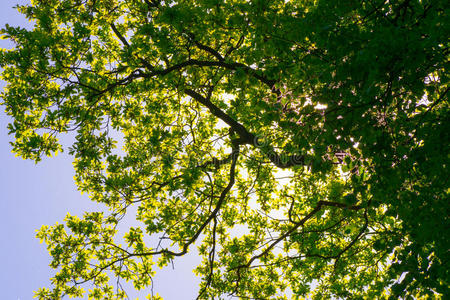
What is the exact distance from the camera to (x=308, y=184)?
30.5 feet

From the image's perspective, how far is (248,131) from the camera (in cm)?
903

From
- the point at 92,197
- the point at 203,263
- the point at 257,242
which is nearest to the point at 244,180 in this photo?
the point at 257,242

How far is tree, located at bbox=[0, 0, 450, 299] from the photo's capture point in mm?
3326

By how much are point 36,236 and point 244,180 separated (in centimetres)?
603

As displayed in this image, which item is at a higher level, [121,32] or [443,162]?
[121,32]

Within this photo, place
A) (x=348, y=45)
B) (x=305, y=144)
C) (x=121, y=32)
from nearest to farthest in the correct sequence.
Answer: (x=348, y=45) < (x=305, y=144) < (x=121, y=32)

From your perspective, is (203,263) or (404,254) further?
(203,263)

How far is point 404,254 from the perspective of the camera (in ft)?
10.6

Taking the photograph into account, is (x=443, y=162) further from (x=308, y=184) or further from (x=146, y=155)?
(x=146, y=155)

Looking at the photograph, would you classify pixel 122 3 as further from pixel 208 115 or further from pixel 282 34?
pixel 282 34

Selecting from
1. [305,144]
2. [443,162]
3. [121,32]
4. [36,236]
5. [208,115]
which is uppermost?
[121,32]

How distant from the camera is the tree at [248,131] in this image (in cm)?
333

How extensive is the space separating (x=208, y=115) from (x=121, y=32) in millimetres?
3735

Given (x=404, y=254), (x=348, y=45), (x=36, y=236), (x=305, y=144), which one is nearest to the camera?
(x=348, y=45)
